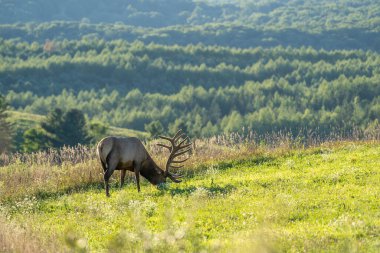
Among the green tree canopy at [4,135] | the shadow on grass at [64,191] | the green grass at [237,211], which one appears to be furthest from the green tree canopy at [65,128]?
the green grass at [237,211]

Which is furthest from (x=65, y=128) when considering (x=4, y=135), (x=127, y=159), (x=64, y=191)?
(x=127, y=159)

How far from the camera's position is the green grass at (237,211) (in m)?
11.6

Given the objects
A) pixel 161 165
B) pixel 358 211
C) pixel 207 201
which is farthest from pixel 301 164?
pixel 358 211

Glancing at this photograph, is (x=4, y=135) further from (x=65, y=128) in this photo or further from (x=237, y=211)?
(x=237, y=211)

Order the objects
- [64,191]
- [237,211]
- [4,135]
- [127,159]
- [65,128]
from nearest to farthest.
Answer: [237,211], [127,159], [64,191], [4,135], [65,128]

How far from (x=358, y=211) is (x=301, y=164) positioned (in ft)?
27.6

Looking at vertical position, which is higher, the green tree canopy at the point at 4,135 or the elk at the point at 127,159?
the elk at the point at 127,159

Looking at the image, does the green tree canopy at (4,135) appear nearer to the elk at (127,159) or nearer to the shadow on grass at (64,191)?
the shadow on grass at (64,191)

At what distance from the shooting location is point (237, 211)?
15109 mm

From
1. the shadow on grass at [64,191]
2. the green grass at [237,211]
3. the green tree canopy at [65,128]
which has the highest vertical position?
the green grass at [237,211]

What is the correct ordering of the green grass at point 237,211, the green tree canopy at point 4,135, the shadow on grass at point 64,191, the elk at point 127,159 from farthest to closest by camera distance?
the green tree canopy at point 4,135
the shadow on grass at point 64,191
the elk at point 127,159
the green grass at point 237,211

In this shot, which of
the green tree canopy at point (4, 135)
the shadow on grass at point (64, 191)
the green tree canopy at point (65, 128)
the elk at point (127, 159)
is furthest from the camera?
the green tree canopy at point (65, 128)

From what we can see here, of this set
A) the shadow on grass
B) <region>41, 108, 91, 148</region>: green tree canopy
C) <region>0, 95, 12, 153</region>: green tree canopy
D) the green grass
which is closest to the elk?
the green grass

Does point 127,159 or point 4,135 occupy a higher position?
point 127,159
